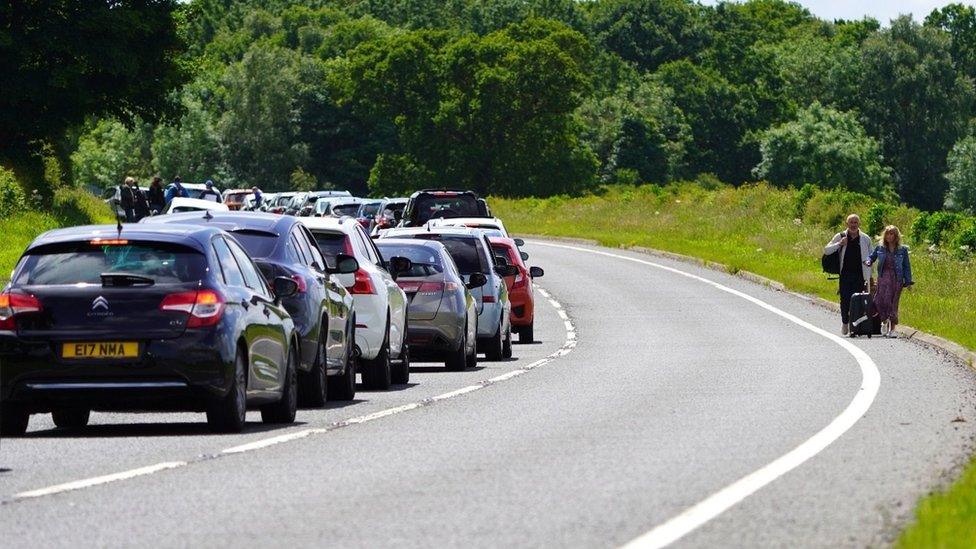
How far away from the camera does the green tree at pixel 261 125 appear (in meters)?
135

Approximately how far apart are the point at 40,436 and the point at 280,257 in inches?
129

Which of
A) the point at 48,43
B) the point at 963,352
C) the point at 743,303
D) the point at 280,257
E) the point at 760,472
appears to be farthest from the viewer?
the point at 48,43

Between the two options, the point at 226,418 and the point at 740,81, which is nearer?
the point at 226,418

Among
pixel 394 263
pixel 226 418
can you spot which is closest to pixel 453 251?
pixel 394 263

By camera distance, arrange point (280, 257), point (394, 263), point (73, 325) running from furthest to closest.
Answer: point (394, 263) < point (280, 257) < point (73, 325)

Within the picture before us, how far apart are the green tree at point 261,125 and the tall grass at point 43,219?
6780 cm

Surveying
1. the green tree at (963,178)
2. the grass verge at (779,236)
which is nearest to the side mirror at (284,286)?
the grass verge at (779,236)

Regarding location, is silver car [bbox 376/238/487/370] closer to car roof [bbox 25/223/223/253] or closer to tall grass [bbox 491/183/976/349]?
tall grass [bbox 491/183/976/349]

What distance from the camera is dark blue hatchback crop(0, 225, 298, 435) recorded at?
14484mm

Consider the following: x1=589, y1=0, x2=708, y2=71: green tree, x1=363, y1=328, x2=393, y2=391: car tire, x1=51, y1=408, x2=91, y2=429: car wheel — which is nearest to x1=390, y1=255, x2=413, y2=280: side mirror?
x1=363, y1=328, x2=393, y2=391: car tire

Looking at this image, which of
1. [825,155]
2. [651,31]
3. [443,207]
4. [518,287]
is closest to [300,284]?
[518,287]

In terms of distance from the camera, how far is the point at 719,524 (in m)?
9.35

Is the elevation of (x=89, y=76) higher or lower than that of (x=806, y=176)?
higher

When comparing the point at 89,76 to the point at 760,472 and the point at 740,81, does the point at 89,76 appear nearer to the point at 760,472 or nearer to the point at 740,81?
the point at 760,472
